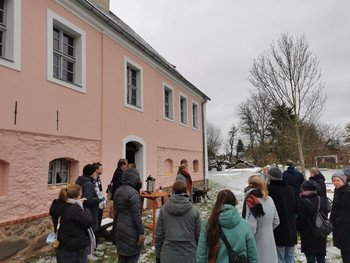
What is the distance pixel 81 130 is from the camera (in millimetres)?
6980

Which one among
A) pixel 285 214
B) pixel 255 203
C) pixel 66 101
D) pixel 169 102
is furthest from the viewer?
pixel 169 102

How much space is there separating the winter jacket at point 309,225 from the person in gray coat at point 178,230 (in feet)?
6.07

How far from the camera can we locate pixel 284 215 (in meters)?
3.73

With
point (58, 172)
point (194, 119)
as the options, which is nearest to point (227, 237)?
point (58, 172)

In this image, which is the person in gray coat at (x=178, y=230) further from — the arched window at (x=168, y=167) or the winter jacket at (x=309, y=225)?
the arched window at (x=168, y=167)

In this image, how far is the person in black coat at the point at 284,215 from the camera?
3.71 metres

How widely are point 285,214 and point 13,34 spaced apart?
6035 millimetres

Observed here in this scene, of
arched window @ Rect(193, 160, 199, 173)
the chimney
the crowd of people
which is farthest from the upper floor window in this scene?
arched window @ Rect(193, 160, 199, 173)

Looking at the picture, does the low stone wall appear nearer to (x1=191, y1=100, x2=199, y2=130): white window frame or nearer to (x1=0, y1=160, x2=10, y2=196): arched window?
(x1=0, y1=160, x2=10, y2=196): arched window

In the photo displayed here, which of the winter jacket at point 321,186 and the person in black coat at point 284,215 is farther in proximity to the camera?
the winter jacket at point 321,186

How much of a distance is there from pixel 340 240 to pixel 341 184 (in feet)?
2.67

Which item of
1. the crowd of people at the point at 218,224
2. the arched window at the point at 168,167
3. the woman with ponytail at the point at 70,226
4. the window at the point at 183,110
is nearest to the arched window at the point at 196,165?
the window at the point at 183,110

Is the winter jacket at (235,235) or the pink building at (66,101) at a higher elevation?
the pink building at (66,101)

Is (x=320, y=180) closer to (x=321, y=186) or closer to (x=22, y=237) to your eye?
(x=321, y=186)
